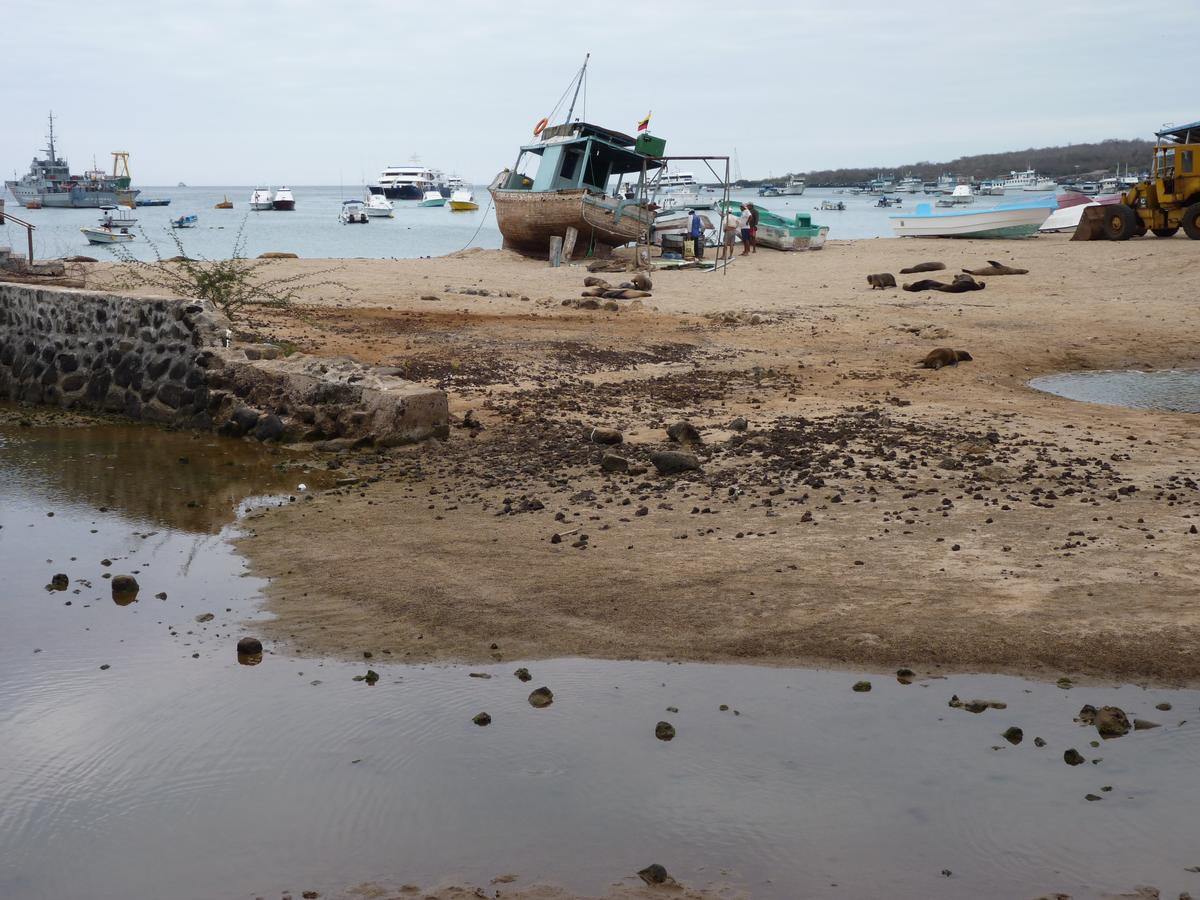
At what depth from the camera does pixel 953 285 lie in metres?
21.5

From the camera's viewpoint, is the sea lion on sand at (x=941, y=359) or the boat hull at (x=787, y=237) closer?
the sea lion on sand at (x=941, y=359)

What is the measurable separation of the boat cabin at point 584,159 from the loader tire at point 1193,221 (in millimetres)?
13633

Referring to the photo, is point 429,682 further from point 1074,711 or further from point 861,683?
point 1074,711

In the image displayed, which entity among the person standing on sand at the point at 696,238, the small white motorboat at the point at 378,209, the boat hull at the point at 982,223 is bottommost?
the person standing on sand at the point at 696,238

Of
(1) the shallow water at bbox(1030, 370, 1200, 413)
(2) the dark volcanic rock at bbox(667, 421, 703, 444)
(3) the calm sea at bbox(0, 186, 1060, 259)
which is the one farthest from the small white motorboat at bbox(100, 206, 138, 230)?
(2) the dark volcanic rock at bbox(667, 421, 703, 444)

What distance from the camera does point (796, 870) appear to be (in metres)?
3.82

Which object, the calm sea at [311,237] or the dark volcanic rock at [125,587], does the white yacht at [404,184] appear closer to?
the calm sea at [311,237]

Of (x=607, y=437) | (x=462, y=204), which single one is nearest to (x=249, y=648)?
(x=607, y=437)

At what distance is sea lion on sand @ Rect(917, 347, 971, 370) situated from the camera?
14.2 m

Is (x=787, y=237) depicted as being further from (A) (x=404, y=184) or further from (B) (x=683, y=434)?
(A) (x=404, y=184)

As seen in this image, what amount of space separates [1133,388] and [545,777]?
1113 cm

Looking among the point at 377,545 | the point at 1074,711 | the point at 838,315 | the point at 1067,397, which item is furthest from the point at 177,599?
the point at 838,315

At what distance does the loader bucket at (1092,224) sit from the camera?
100ft

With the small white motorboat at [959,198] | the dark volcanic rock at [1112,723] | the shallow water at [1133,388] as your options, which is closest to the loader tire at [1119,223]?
the shallow water at [1133,388]
